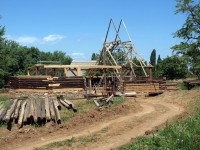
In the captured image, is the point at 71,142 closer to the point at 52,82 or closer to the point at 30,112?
the point at 30,112

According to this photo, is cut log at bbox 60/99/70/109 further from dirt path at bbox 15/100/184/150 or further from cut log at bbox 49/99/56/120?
dirt path at bbox 15/100/184/150

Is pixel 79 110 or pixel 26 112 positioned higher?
pixel 26 112

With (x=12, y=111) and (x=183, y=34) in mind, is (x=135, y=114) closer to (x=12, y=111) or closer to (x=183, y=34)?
(x=12, y=111)

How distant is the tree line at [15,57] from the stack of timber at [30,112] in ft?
82.5

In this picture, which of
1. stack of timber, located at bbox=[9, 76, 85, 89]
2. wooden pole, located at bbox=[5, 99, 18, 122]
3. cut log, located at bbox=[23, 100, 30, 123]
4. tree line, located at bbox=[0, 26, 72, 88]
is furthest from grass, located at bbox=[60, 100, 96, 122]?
tree line, located at bbox=[0, 26, 72, 88]

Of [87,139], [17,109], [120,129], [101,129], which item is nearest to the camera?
[87,139]

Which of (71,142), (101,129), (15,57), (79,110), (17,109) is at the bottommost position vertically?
(71,142)

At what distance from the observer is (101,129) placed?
1524cm

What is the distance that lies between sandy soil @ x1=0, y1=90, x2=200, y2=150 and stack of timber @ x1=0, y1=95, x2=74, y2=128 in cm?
45

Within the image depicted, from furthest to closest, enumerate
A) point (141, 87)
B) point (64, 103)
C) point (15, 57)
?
point (15, 57)
point (141, 87)
point (64, 103)

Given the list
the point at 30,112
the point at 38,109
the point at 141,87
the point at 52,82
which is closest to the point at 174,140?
the point at 30,112

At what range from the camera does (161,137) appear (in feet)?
37.0

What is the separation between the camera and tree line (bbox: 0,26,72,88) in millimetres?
43656

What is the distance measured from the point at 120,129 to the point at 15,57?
6606 cm
